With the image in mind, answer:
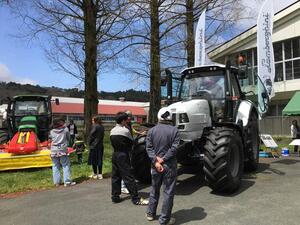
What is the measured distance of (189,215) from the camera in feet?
23.7

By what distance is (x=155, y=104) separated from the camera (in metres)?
19.5

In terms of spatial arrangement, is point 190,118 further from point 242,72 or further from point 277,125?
point 277,125

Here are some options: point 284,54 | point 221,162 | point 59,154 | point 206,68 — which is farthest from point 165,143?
point 284,54

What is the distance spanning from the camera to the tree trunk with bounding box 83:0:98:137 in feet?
58.2

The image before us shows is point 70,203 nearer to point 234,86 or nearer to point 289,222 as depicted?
point 289,222

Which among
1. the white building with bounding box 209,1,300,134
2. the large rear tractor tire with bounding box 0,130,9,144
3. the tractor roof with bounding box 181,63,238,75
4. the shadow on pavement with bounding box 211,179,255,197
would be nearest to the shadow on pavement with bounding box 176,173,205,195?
the shadow on pavement with bounding box 211,179,255,197

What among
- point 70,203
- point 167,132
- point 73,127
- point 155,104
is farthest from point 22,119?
point 167,132

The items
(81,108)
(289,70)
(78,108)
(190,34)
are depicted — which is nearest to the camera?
(190,34)

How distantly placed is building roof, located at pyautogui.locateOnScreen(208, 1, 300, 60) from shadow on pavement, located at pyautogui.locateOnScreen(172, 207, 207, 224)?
77.7ft

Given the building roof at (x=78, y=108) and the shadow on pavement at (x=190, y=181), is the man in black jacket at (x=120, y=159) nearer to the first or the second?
the shadow on pavement at (x=190, y=181)

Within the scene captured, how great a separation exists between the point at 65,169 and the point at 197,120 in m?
3.64

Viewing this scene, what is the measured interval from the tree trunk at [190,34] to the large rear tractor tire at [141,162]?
12210 millimetres

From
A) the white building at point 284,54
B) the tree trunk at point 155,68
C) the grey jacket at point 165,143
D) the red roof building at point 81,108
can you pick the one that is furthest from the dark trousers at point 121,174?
the red roof building at point 81,108

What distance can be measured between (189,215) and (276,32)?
81.1ft
